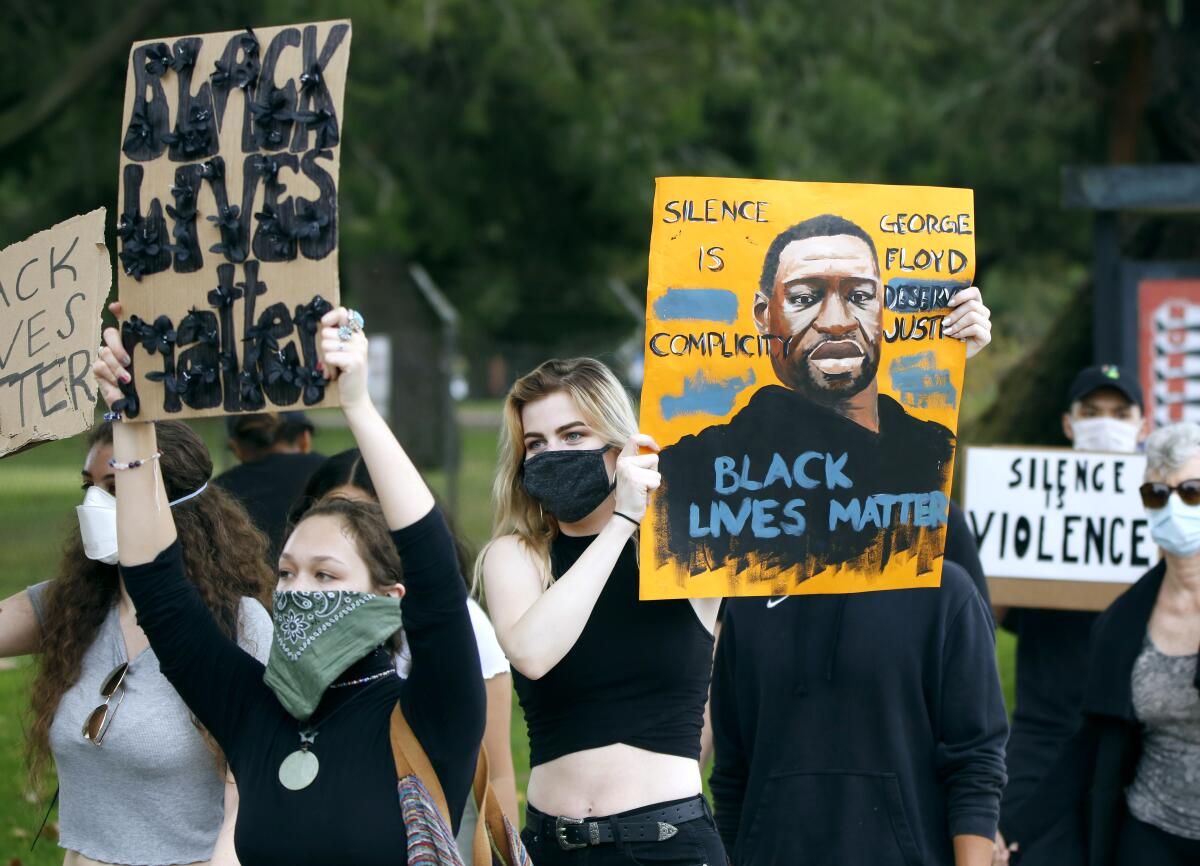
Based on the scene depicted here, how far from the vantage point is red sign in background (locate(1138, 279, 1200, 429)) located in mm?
8555

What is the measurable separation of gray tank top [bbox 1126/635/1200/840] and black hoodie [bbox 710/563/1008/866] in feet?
2.05

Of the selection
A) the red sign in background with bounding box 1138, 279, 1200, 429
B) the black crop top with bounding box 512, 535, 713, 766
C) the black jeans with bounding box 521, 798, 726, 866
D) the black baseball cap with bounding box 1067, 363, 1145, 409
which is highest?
the red sign in background with bounding box 1138, 279, 1200, 429

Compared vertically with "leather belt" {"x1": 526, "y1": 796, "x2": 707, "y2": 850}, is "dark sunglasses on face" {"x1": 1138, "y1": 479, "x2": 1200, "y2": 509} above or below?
above

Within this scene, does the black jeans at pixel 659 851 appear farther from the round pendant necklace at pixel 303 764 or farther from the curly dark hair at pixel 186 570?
the curly dark hair at pixel 186 570

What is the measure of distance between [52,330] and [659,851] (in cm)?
167

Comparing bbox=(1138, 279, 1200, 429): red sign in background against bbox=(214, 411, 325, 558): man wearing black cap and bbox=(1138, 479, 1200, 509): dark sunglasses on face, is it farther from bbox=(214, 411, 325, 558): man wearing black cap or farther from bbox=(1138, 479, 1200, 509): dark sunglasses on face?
bbox=(214, 411, 325, 558): man wearing black cap

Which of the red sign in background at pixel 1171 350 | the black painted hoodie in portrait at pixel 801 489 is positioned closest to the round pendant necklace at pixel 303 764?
the black painted hoodie in portrait at pixel 801 489

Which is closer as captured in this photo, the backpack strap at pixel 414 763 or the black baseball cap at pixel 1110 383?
the backpack strap at pixel 414 763

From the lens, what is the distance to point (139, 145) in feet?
10.7

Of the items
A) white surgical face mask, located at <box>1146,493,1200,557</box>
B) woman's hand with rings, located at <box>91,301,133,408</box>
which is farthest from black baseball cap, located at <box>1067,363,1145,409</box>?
woman's hand with rings, located at <box>91,301,133,408</box>

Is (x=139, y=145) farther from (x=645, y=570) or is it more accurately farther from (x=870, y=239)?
(x=870, y=239)

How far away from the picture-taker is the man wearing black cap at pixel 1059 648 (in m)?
5.68

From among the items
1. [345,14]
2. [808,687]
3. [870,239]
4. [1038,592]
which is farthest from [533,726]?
[345,14]

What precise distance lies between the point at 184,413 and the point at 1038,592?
3705 millimetres
